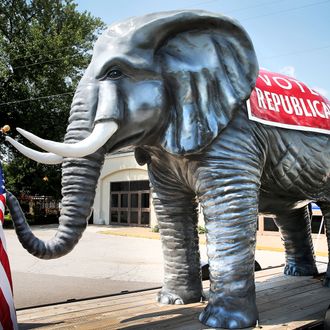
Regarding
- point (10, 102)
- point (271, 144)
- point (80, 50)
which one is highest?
point (80, 50)

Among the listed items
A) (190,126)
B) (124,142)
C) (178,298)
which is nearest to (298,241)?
Result: (178,298)

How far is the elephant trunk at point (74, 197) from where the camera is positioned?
2285 mm

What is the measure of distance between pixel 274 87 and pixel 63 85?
1928 cm

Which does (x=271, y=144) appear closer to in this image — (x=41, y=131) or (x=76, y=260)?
(x=76, y=260)

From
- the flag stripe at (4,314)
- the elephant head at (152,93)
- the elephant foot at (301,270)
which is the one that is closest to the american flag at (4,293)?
the flag stripe at (4,314)

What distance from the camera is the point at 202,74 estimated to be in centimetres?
270

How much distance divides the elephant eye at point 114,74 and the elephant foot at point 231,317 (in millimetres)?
1567

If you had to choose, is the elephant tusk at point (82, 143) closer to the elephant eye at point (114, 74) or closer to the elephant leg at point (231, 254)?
the elephant eye at point (114, 74)

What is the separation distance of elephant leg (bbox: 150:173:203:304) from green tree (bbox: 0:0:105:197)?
17698 millimetres

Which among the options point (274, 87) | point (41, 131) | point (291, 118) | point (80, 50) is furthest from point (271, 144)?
point (80, 50)

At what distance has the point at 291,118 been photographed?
315 centimetres

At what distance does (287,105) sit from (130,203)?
674 inches

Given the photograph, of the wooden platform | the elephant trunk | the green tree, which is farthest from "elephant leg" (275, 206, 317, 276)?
the green tree

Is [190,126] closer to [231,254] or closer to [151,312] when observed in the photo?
[231,254]
